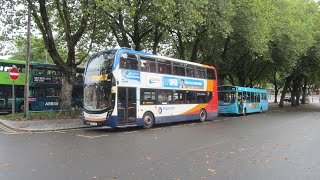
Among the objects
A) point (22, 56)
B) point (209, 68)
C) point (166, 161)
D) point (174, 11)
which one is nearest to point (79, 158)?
point (166, 161)

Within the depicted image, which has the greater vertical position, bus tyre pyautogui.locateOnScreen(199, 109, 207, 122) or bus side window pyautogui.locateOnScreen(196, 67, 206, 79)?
bus side window pyautogui.locateOnScreen(196, 67, 206, 79)

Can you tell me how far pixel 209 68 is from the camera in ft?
69.8

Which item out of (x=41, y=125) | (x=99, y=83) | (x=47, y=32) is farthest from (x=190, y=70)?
(x=41, y=125)

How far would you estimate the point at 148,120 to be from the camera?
15.8 m

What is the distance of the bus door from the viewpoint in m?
14.2

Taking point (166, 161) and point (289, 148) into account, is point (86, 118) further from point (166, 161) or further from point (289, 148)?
point (289, 148)

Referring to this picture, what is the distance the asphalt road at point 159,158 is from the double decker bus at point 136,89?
241 cm

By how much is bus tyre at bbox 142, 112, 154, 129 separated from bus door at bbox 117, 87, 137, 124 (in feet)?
2.44

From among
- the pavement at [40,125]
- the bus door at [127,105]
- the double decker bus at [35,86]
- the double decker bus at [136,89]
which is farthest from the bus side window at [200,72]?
the double decker bus at [35,86]

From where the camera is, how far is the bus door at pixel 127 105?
14.2m

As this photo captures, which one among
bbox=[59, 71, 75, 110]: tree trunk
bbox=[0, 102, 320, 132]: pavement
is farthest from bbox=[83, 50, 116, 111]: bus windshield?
bbox=[59, 71, 75, 110]: tree trunk

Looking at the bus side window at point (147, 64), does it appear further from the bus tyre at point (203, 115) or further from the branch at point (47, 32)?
the branch at point (47, 32)

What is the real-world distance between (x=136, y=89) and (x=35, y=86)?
39.3 feet

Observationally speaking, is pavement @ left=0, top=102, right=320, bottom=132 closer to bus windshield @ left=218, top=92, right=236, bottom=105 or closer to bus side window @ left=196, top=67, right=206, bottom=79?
bus side window @ left=196, top=67, right=206, bottom=79
